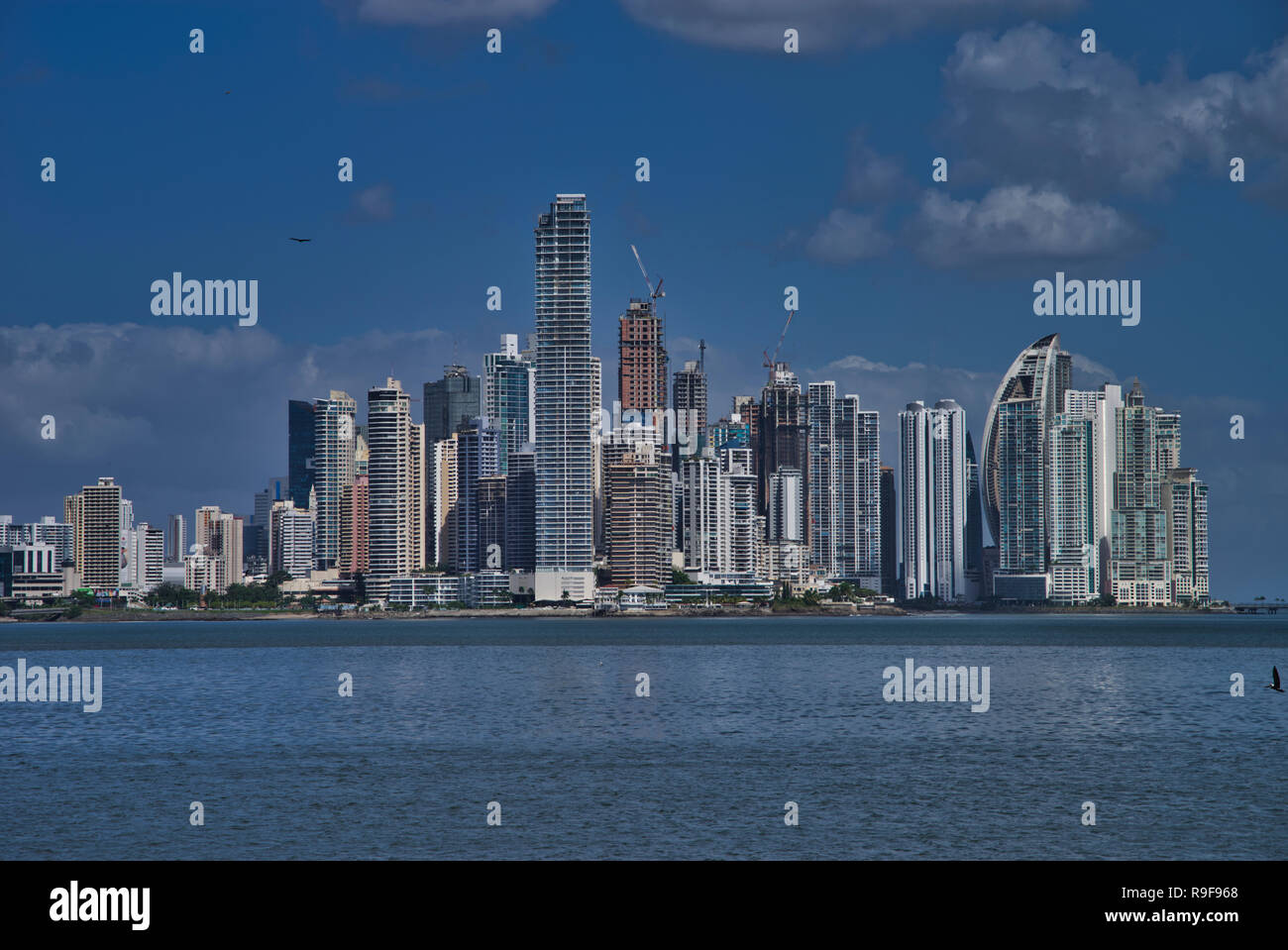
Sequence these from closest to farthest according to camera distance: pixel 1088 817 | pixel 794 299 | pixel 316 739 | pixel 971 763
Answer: pixel 1088 817, pixel 971 763, pixel 316 739, pixel 794 299

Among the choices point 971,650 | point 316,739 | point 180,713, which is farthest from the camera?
point 971,650

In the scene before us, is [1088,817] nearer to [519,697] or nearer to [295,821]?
[295,821]
